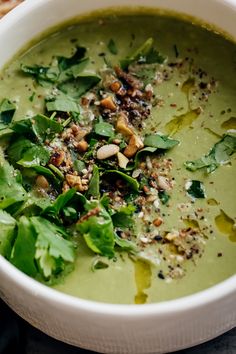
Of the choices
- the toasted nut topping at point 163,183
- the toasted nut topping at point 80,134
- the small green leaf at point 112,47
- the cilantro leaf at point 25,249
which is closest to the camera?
the cilantro leaf at point 25,249

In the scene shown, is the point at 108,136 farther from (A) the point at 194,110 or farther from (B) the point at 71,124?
(A) the point at 194,110

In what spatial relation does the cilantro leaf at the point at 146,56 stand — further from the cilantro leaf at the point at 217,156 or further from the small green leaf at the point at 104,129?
the cilantro leaf at the point at 217,156

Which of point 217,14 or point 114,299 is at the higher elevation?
point 217,14

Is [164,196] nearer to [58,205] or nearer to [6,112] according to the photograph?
[58,205]

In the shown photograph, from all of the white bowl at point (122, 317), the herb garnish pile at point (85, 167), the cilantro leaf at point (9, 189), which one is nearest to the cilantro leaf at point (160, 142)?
the herb garnish pile at point (85, 167)

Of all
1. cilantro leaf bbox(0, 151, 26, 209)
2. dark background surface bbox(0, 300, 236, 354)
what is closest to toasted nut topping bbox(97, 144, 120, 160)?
cilantro leaf bbox(0, 151, 26, 209)

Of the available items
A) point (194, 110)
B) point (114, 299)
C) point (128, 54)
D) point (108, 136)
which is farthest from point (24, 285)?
point (128, 54)

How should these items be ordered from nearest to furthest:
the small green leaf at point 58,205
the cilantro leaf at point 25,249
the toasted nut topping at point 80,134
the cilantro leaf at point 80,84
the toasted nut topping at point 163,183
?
the cilantro leaf at point 25,249, the small green leaf at point 58,205, the toasted nut topping at point 163,183, the toasted nut topping at point 80,134, the cilantro leaf at point 80,84

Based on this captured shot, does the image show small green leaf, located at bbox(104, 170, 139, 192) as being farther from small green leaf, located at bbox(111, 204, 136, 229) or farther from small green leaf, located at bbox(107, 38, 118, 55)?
small green leaf, located at bbox(107, 38, 118, 55)
